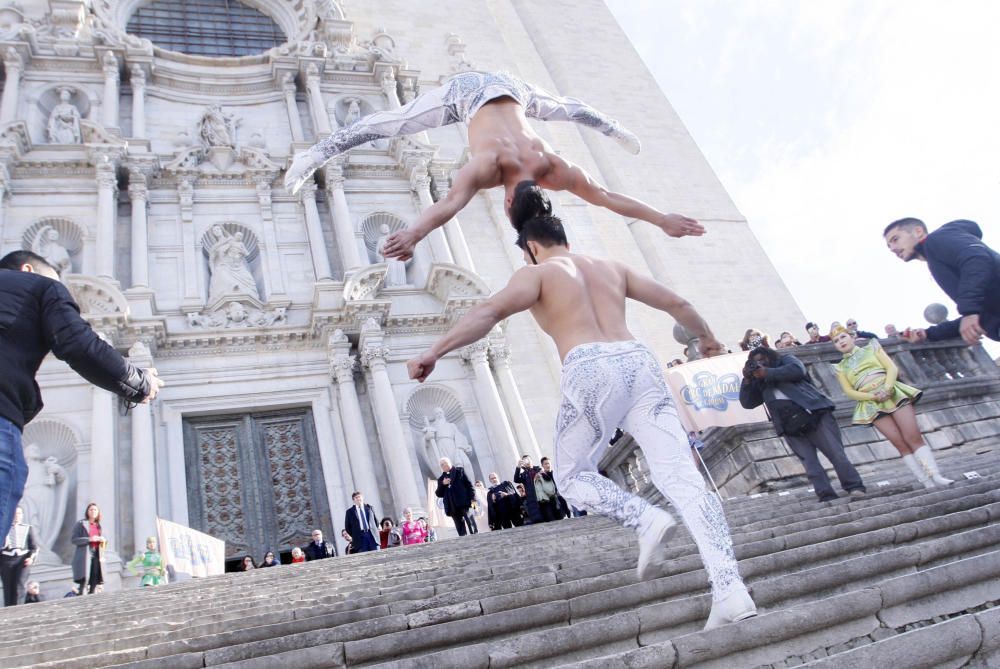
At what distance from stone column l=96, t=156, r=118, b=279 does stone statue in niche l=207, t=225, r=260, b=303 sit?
193 centimetres

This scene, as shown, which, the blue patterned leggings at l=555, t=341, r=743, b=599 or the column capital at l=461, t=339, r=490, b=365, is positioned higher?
the column capital at l=461, t=339, r=490, b=365

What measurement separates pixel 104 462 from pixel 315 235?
6691 mm

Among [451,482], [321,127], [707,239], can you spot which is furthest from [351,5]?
[451,482]

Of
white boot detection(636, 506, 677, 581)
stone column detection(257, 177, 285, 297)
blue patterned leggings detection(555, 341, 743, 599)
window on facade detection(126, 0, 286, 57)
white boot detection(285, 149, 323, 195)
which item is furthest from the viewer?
window on facade detection(126, 0, 286, 57)

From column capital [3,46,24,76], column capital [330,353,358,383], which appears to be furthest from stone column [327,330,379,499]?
column capital [3,46,24,76]

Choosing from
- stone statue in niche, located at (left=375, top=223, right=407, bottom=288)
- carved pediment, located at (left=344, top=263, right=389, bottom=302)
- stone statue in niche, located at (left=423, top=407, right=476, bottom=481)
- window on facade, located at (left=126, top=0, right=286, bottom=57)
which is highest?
window on facade, located at (left=126, top=0, right=286, bottom=57)

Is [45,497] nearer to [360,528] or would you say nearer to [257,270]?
[360,528]

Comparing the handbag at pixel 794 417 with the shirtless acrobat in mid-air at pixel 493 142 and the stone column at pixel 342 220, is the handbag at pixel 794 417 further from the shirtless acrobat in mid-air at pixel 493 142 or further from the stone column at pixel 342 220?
the stone column at pixel 342 220

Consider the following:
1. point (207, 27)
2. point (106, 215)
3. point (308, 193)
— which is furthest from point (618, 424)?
point (207, 27)

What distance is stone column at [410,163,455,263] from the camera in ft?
57.6

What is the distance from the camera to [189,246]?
1625 cm

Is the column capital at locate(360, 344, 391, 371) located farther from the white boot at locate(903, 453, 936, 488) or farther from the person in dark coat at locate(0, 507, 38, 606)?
the white boot at locate(903, 453, 936, 488)

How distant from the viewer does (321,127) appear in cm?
1852

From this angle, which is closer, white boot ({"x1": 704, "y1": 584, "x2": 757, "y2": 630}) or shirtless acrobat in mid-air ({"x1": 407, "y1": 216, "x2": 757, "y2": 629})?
white boot ({"x1": 704, "y1": 584, "x2": 757, "y2": 630})
